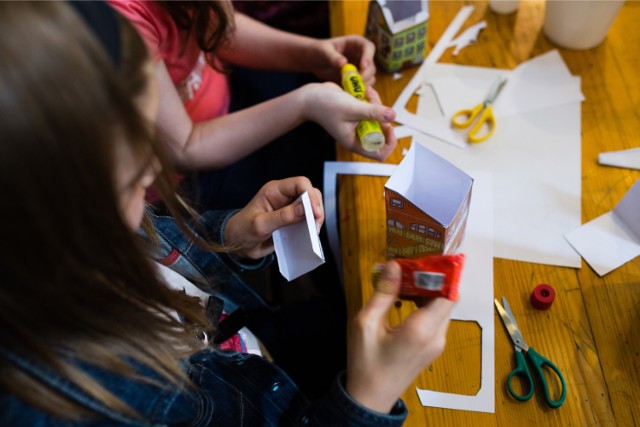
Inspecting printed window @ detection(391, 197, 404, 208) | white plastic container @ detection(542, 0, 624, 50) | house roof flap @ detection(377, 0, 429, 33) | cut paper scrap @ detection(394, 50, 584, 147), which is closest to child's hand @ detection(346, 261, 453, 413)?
printed window @ detection(391, 197, 404, 208)

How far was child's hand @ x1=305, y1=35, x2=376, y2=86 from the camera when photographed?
0.85m

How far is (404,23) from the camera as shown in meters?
0.84

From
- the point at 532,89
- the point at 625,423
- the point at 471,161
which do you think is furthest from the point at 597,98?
the point at 625,423

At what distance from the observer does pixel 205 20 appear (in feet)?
2.77

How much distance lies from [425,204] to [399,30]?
32 centimetres

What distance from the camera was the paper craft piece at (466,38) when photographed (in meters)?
0.90

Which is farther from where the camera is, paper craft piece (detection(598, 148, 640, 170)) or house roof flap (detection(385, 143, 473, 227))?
paper craft piece (detection(598, 148, 640, 170))

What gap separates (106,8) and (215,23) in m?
0.48

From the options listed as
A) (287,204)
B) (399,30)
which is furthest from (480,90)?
(287,204)

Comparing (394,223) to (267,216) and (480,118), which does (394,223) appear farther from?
(480,118)

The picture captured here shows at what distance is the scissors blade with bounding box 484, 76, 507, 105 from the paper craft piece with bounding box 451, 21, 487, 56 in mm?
95

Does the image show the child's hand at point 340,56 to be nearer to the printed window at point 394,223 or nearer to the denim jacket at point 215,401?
the printed window at point 394,223

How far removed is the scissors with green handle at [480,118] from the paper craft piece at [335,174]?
0.45 ft

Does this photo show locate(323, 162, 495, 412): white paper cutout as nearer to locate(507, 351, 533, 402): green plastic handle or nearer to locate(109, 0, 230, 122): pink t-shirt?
locate(507, 351, 533, 402): green plastic handle
